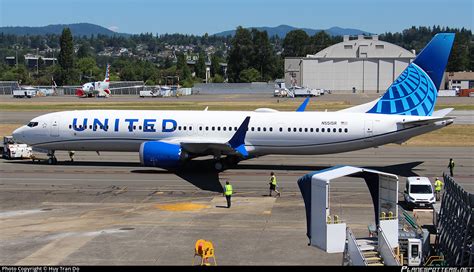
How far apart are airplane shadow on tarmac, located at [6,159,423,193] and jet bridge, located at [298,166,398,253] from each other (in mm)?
17760

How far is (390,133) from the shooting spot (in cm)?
4569

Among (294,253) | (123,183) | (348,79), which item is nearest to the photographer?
(294,253)

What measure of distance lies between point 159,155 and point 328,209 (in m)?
23.2

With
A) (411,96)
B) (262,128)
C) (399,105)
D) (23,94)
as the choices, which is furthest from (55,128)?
(23,94)

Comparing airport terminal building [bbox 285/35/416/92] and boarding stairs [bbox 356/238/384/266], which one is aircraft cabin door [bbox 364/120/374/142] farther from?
airport terminal building [bbox 285/35/416/92]

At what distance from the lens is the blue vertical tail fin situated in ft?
152

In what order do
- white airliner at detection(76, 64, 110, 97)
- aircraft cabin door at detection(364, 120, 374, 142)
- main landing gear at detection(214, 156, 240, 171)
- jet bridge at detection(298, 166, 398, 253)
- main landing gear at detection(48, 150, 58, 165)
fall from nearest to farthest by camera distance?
jet bridge at detection(298, 166, 398, 253) < aircraft cabin door at detection(364, 120, 374, 142) < main landing gear at detection(214, 156, 240, 171) < main landing gear at detection(48, 150, 58, 165) < white airliner at detection(76, 64, 110, 97)

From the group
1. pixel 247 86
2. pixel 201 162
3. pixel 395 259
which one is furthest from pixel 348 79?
pixel 395 259

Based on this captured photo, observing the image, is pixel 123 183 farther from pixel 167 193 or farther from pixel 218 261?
pixel 218 261

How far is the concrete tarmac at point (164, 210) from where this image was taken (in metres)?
26.0

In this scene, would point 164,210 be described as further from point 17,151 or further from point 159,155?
point 17,151

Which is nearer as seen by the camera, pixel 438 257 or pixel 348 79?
pixel 438 257

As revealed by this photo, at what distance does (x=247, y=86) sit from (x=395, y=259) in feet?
558

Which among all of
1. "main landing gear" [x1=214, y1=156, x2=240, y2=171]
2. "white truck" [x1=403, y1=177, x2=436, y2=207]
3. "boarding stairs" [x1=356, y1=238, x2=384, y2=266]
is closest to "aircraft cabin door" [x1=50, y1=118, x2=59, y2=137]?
"main landing gear" [x1=214, y1=156, x2=240, y2=171]
